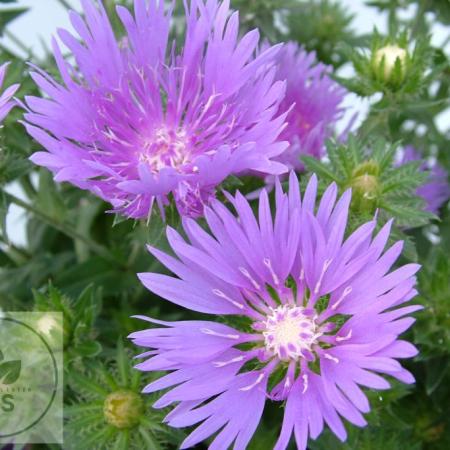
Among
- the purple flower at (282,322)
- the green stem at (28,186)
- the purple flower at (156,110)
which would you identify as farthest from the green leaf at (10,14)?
the purple flower at (282,322)

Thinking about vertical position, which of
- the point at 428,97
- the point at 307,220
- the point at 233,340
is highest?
the point at 428,97

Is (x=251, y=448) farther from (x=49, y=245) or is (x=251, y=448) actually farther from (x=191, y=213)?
(x=49, y=245)

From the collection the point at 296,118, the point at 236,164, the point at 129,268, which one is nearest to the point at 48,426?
the point at 129,268

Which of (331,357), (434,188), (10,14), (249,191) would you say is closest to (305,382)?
(331,357)

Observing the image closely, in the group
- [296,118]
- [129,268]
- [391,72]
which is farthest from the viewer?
[129,268]

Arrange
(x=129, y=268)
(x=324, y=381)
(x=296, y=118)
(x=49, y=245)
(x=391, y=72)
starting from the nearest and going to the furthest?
(x=324, y=381) → (x=391, y=72) → (x=296, y=118) → (x=129, y=268) → (x=49, y=245)

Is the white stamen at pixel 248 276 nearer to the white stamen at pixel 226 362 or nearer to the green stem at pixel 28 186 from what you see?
the white stamen at pixel 226 362

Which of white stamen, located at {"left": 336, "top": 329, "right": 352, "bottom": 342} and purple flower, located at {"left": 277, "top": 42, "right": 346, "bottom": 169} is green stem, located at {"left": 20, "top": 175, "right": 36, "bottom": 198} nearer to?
purple flower, located at {"left": 277, "top": 42, "right": 346, "bottom": 169}

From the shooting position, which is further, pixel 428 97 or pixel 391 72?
pixel 428 97

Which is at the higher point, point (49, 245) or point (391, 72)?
point (391, 72)
